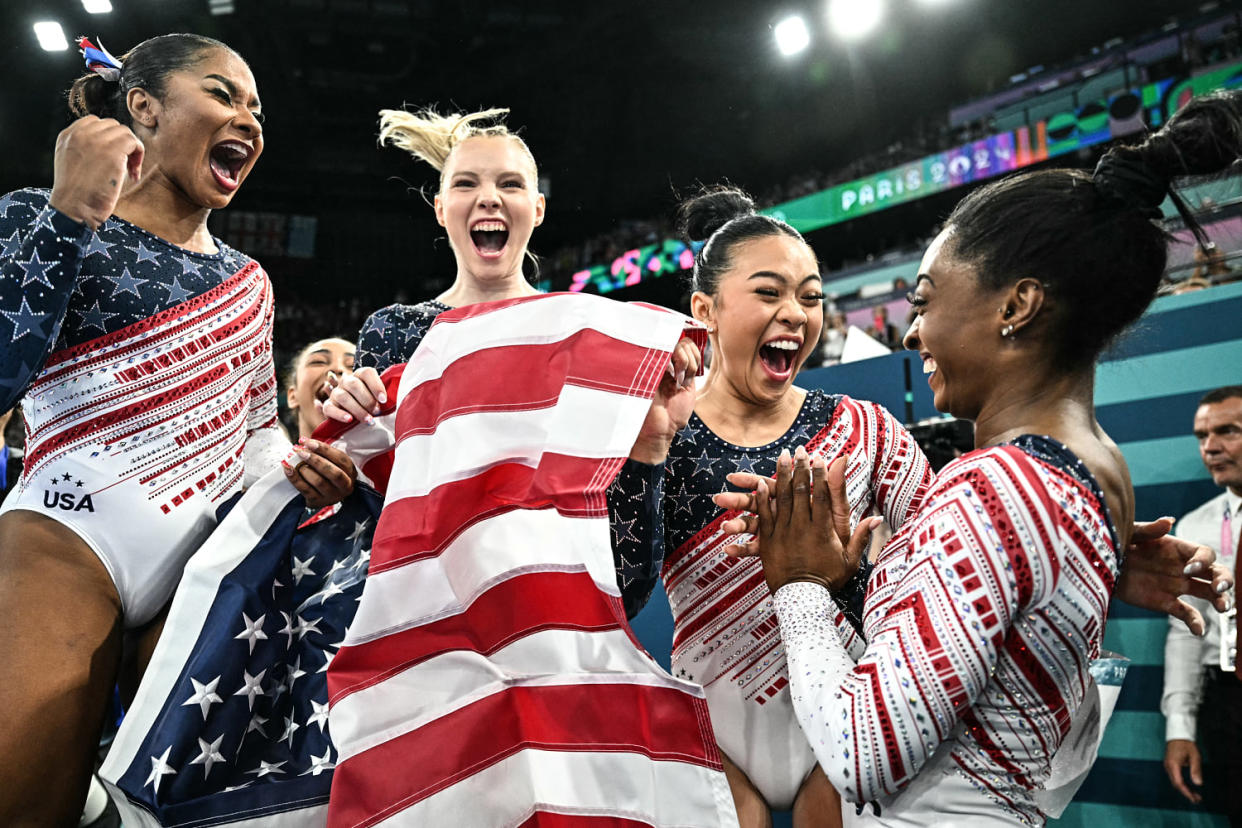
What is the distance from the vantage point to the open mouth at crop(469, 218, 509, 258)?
240 cm

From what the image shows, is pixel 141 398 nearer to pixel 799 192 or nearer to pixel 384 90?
pixel 384 90

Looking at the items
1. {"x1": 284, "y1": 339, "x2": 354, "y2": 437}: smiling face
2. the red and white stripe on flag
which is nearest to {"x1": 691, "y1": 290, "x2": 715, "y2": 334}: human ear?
the red and white stripe on flag

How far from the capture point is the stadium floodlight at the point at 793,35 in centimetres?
1153

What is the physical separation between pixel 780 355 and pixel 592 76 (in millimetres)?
13247

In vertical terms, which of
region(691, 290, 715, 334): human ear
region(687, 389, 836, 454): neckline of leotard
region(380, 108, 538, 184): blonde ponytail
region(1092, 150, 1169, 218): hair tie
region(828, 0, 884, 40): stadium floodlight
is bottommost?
region(687, 389, 836, 454): neckline of leotard

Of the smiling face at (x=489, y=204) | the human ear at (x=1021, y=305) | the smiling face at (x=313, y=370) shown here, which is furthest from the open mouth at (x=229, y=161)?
the smiling face at (x=313, y=370)

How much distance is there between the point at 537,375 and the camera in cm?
144

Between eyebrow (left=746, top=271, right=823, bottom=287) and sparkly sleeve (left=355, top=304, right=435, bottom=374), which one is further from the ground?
eyebrow (left=746, top=271, right=823, bottom=287)

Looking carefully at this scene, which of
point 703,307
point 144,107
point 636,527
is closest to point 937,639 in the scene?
point 636,527

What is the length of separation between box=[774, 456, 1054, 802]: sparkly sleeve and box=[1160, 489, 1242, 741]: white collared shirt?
2.76 metres

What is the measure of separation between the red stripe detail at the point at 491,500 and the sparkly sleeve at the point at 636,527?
0.30 meters

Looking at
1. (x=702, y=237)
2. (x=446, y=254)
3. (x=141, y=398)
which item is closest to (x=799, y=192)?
(x=446, y=254)

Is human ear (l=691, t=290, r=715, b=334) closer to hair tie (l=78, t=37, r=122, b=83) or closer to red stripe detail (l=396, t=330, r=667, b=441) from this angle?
red stripe detail (l=396, t=330, r=667, b=441)

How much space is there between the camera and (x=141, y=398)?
1.70 m
